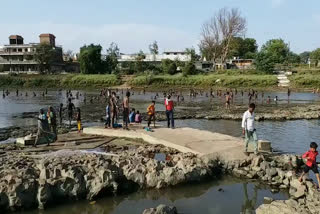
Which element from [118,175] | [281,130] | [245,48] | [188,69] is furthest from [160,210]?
[245,48]

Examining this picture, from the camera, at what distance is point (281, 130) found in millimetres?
23641

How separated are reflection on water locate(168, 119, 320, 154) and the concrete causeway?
11.0ft

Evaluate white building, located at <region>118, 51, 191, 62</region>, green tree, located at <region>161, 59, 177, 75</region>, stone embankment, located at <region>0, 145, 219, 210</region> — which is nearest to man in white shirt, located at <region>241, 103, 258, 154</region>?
stone embankment, located at <region>0, 145, 219, 210</region>

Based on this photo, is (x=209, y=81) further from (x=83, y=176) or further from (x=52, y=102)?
(x=83, y=176)

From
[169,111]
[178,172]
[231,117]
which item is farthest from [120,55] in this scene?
[178,172]

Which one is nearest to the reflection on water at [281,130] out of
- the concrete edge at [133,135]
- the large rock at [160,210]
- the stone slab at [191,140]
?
the stone slab at [191,140]

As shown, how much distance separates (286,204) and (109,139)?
11.1 metres

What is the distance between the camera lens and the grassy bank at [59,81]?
277 feet

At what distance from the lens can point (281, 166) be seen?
13.7m

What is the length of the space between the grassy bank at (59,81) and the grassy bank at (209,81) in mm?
6502

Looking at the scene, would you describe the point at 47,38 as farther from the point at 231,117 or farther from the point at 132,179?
the point at 132,179

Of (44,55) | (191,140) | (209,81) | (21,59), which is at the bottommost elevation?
(191,140)

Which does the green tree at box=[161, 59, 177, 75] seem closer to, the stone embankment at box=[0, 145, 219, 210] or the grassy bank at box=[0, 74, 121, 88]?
the grassy bank at box=[0, 74, 121, 88]

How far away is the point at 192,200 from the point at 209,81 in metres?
66.6
